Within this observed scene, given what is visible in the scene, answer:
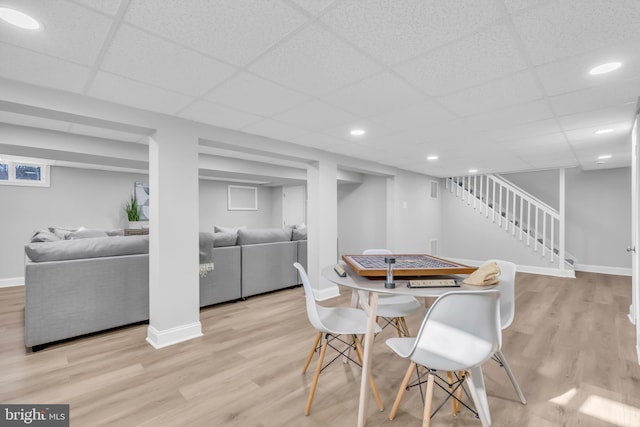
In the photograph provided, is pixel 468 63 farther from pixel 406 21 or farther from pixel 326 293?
pixel 326 293

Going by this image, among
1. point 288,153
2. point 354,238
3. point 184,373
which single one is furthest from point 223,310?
point 354,238

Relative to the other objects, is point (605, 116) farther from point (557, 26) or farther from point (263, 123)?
point (263, 123)

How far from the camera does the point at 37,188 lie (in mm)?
5340

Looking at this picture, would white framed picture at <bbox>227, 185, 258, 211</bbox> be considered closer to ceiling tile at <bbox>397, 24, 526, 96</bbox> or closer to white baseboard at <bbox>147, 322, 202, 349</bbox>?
white baseboard at <bbox>147, 322, 202, 349</bbox>

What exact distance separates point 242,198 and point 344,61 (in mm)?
7034

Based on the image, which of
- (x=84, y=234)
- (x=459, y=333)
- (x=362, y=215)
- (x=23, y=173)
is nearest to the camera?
(x=459, y=333)

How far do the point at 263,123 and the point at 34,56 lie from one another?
1.71 m

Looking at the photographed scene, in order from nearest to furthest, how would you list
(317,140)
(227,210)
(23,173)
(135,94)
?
(135,94), (317,140), (23,173), (227,210)

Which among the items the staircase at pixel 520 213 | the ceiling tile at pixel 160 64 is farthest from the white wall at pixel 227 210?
the ceiling tile at pixel 160 64

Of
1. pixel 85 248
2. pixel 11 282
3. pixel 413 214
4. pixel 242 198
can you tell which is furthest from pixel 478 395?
pixel 242 198

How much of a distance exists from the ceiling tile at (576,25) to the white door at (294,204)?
22.4 ft

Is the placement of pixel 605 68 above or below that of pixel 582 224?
above

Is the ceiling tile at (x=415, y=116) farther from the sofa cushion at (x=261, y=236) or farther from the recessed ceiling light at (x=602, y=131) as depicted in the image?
the sofa cushion at (x=261, y=236)

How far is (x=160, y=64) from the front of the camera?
1.85m
